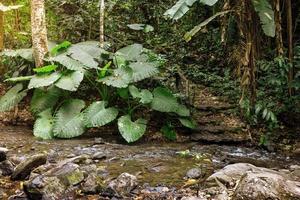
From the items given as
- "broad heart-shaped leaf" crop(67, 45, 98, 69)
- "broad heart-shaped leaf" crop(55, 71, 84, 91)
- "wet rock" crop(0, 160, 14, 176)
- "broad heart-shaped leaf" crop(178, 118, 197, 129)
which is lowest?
"wet rock" crop(0, 160, 14, 176)

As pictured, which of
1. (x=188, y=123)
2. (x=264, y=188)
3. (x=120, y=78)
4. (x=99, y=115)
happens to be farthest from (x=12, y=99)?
(x=264, y=188)

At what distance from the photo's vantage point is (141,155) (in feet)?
21.6

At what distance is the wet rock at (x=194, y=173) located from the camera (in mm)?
5359

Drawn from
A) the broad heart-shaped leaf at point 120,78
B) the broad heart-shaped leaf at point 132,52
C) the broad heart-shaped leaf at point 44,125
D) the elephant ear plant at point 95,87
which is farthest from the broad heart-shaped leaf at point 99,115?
the broad heart-shaped leaf at point 132,52

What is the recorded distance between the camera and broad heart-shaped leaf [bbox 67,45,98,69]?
7979mm

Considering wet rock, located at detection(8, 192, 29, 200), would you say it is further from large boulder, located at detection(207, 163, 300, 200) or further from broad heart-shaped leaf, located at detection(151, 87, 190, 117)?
broad heart-shaped leaf, located at detection(151, 87, 190, 117)

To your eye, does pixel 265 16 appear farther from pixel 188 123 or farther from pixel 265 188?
pixel 265 188

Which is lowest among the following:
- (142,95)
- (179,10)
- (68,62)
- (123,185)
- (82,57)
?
(123,185)

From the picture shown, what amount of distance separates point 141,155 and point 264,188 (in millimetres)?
2881

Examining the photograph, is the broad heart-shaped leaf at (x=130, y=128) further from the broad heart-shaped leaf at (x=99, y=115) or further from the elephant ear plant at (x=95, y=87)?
the broad heart-shaped leaf at (x=99, y=115)

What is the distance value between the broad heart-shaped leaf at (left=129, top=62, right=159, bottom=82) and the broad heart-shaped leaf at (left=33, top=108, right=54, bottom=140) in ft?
5.68

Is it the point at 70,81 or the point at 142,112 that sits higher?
the point at 70,81

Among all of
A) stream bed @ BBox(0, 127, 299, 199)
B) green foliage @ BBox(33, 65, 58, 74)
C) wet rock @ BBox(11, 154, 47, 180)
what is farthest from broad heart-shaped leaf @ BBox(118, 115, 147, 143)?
wet rock @ BBox(11, 154, 47, 180)

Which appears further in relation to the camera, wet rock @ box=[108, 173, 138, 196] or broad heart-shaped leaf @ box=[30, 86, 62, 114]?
broad heart-shaped leaf @ box=[30, 86, 62, 114]
